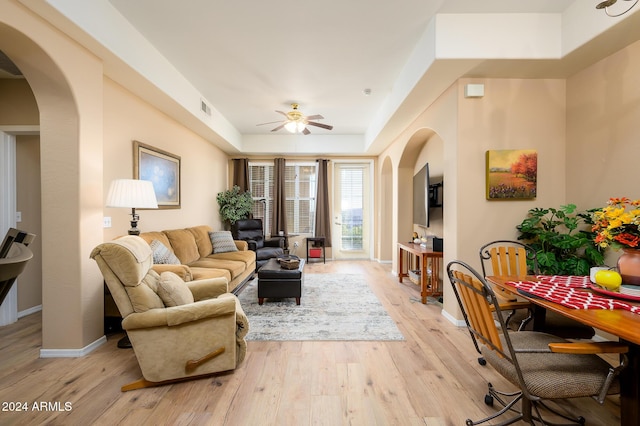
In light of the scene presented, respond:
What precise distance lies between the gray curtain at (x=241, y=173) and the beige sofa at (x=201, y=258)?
215 cm

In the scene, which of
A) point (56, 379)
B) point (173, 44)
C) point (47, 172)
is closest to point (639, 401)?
point (56, 379)

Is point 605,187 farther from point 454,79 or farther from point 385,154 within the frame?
point 385,154

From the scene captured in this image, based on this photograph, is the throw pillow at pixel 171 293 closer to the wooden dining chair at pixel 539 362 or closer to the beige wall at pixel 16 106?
the wooden dining chair at pixel 539 362

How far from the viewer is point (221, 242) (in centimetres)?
486

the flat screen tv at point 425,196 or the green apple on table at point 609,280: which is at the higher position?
the flat screen tv at point 425,196

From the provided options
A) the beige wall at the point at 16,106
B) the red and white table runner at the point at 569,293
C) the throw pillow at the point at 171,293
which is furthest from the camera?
the beige wall at the point at 16,106

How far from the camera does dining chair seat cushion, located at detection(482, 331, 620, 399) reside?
1305 millimetres

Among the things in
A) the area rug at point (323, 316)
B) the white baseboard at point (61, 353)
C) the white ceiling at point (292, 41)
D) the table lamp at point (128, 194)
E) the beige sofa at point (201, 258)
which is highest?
the white ceiling at point (292, 41)

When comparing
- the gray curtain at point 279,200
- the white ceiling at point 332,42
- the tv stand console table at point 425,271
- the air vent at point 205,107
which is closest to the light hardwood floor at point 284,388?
the tv stand console table at point 425,271

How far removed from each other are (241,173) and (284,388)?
18.3ft

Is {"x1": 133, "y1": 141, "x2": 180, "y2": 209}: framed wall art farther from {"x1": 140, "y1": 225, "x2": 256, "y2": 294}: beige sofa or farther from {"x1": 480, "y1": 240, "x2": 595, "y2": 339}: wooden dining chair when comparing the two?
{"x1": 480, "y1": 240, "x2": 595, "y2": 339}: wooden dining chair

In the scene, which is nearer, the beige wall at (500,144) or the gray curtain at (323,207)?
the beige wall at (500,144)

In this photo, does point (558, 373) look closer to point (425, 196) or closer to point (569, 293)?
point (569, 293)

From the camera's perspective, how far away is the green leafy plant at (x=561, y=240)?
2.58 meters
